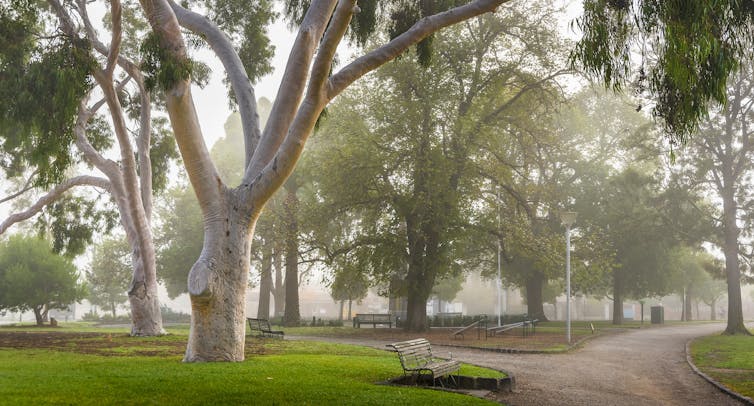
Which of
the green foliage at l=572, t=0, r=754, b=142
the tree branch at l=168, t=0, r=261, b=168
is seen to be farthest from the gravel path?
the tree branch at l=168, t=0, r=261, b=168

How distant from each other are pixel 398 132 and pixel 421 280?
7.08 metres

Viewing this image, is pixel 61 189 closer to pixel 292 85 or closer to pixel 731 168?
pixel 292 85

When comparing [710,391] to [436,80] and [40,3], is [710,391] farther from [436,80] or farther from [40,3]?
[40,3]

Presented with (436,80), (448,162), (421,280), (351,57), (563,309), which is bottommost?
(563,309)

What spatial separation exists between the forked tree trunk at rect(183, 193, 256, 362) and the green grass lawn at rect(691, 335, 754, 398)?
9986 mm

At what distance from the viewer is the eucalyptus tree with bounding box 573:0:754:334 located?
8555 mm

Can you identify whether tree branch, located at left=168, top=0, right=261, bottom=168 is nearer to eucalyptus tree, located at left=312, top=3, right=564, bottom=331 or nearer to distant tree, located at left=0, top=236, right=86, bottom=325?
eucalyptus tree, located at left=312, top=3, right=564, bottom=331

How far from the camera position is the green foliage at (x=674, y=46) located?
8547mm

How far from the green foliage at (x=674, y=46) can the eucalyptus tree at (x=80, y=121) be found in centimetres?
1101

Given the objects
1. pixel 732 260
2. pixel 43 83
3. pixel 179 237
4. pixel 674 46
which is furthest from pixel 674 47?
pixel 179 237

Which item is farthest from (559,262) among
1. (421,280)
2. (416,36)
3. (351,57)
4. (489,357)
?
(416,36)

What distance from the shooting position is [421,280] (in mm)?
28984

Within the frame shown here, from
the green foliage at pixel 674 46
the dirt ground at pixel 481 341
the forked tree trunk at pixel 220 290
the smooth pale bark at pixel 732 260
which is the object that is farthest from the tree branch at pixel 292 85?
the smooth pale bark at pixel 732 260

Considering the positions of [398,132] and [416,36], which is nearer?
[416,36]
